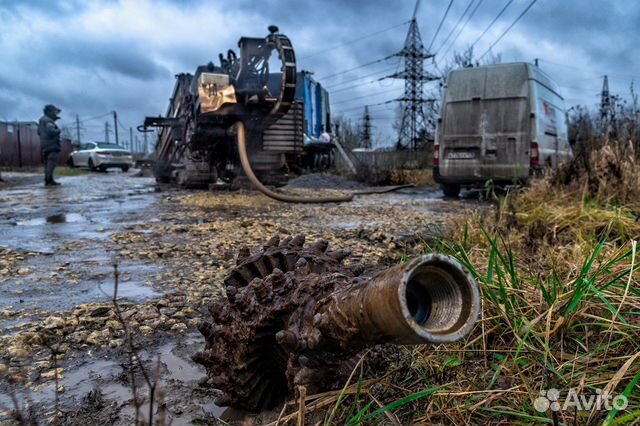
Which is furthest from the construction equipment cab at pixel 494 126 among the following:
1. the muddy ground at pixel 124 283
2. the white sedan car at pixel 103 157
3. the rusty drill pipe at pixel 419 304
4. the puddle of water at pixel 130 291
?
the white sedan car at pixel 103 157

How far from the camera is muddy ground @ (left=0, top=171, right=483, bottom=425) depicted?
1.75 meters

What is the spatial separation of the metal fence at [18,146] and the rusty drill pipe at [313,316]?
94.2 ft

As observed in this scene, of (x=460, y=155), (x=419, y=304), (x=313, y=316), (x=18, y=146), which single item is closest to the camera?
(x=419, y=304)

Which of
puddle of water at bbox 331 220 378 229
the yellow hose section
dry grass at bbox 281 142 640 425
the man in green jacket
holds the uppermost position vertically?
the man in green jacket

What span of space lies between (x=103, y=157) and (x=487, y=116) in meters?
23.5

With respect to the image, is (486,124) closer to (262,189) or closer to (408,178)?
(262,189)

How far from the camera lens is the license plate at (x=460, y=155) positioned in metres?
9.58

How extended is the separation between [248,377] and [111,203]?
26.6 feet

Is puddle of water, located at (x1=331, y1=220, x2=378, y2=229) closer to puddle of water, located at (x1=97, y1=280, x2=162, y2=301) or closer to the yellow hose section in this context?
the yellow hose section

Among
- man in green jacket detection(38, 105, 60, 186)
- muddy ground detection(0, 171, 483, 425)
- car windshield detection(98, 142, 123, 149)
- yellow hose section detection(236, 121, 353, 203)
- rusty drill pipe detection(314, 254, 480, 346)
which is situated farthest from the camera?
car windshield detection(98, 142, 123, 149)

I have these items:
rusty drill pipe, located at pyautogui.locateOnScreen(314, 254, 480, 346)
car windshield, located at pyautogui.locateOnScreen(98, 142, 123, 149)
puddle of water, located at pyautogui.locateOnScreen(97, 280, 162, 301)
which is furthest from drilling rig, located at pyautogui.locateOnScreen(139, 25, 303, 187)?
car windshield, located at pyautogui.locateOnScreen(98, 142, 123, 149)

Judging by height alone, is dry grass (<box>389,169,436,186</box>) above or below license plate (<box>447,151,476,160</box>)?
below

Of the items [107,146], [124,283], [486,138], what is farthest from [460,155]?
[107,146]

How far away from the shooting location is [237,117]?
356 inches
